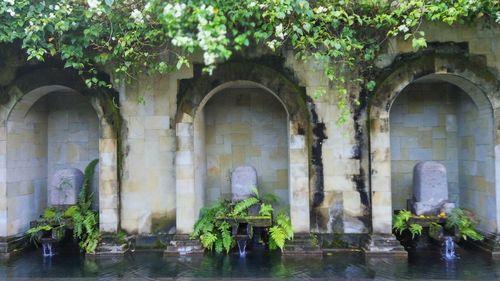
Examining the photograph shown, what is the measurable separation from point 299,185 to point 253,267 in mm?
1775

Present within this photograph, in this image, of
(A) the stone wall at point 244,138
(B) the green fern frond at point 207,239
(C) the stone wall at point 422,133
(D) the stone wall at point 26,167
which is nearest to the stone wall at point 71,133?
(D) the stone wall at point 26,167

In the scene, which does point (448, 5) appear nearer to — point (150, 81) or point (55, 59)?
point (150, 81)

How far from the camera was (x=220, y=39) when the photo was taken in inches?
198

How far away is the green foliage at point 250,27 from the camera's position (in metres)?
6.48

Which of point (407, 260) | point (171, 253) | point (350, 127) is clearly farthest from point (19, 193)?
point (407, 260)

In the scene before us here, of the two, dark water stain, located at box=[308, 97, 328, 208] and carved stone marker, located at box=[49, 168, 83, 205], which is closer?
dark water stain, located at box=[308, 97, 328, 208]

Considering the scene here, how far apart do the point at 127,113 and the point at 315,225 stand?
173 inches

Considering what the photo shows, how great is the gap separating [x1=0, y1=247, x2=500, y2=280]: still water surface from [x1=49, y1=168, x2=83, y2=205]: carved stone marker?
1.31 meters

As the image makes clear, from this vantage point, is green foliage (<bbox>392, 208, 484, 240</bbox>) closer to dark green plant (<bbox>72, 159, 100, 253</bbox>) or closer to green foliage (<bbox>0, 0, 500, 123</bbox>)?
green foliage (<bbox>0, 0, 500, 123</bbox>)

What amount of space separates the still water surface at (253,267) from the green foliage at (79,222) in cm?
42

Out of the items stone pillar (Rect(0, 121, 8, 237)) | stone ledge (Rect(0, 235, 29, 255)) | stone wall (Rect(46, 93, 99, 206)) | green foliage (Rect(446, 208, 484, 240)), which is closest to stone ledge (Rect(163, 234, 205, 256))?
stone ledge (Rect(0, 235, 29, 255))

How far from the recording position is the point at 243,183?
825cm

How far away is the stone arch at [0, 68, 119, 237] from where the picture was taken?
7.76 m

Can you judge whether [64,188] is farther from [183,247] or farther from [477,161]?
[477,161]
